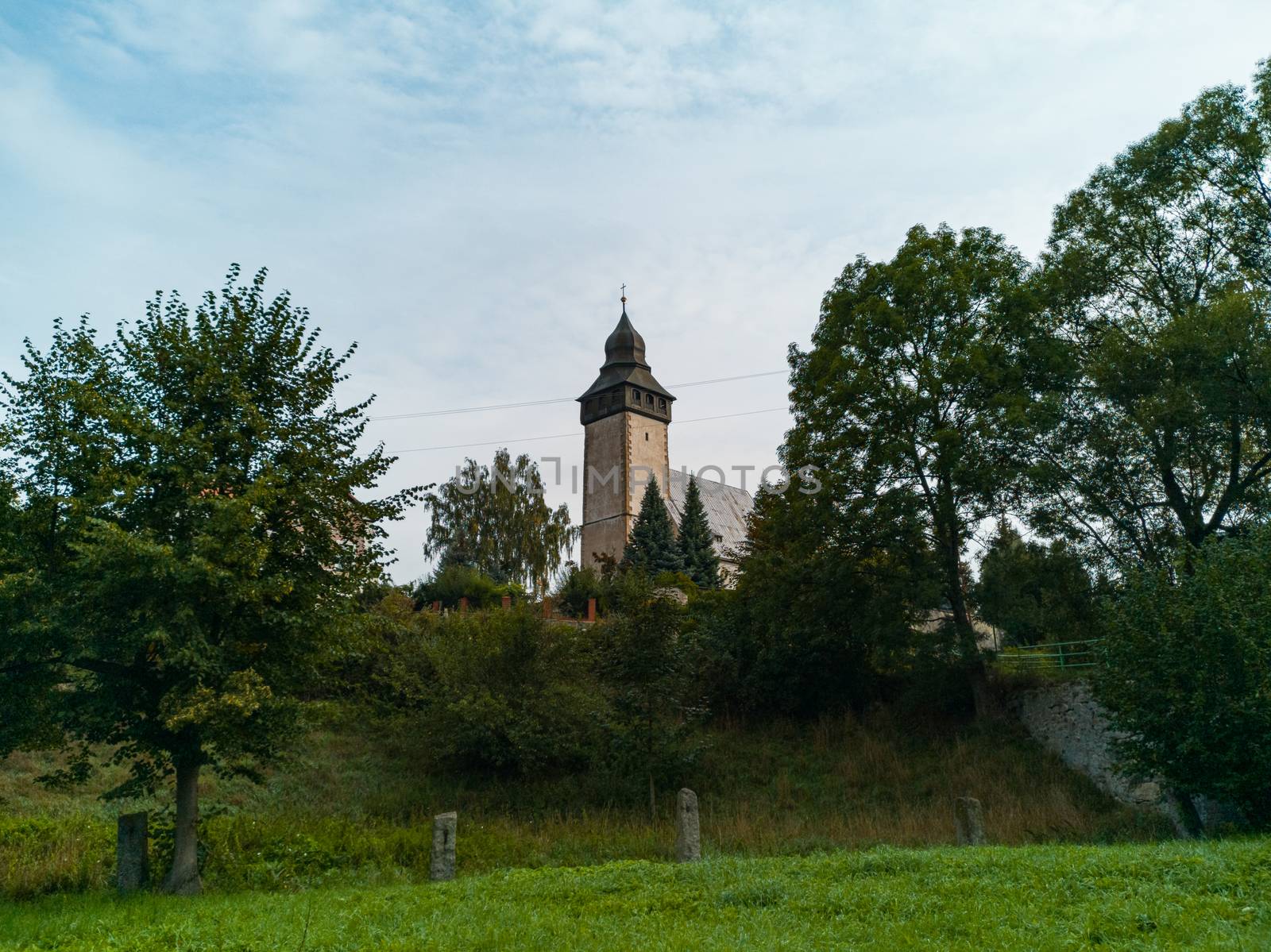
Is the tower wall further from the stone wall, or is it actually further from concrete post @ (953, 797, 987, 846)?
concrete post @ (953, 797, 987, 846)

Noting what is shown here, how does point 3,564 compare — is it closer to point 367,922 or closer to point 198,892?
point 198,892

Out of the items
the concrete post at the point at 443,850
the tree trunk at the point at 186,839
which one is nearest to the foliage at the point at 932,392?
the concrete post at the point at 443,850

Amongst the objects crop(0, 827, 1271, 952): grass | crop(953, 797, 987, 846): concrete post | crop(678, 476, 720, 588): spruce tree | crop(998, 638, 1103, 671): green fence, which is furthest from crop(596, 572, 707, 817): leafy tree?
crop(678, 476, 720, 588): spruce tree

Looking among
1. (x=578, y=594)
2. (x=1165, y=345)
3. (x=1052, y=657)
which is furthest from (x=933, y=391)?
(x=578, y=594)

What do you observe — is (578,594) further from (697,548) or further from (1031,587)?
(1031,587)

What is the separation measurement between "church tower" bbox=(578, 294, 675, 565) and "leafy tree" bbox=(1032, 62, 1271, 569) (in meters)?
34.6

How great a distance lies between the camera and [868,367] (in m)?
20.4

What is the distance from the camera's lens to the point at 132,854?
10344mm

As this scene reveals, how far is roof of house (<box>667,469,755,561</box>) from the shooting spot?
54938 mm

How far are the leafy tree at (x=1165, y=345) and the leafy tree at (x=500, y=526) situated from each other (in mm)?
30599

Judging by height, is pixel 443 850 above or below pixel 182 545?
below

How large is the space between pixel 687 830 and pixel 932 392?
450 inches

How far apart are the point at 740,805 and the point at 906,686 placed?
7.34m

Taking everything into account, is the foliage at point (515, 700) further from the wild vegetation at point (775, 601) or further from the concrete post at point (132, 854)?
the concrete post at point (132, 854)
